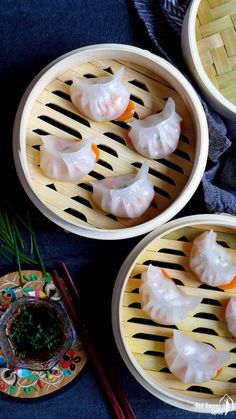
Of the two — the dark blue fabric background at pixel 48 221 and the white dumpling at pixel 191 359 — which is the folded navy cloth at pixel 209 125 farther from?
the white dumpling at pixel 191 359

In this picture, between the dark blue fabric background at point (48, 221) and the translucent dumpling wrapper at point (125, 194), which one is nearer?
the translucent dumpling wrapper at point (125, 194)

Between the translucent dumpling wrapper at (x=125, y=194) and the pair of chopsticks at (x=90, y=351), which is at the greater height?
the translucent dumpling wrapper at (x=125, y=194)

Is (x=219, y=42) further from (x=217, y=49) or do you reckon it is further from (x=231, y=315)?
(x=231, y=315)

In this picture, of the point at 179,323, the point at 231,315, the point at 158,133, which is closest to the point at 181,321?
the point at 179,323

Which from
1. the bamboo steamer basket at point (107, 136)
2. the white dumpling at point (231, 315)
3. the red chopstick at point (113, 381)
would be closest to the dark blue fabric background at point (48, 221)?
the red chopstick at point (113, 381)

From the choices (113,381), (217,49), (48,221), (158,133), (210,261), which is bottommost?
(113,381)

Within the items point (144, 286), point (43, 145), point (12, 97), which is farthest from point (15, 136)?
point (144, 286)

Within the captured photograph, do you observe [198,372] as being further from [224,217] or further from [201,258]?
[224,217]
